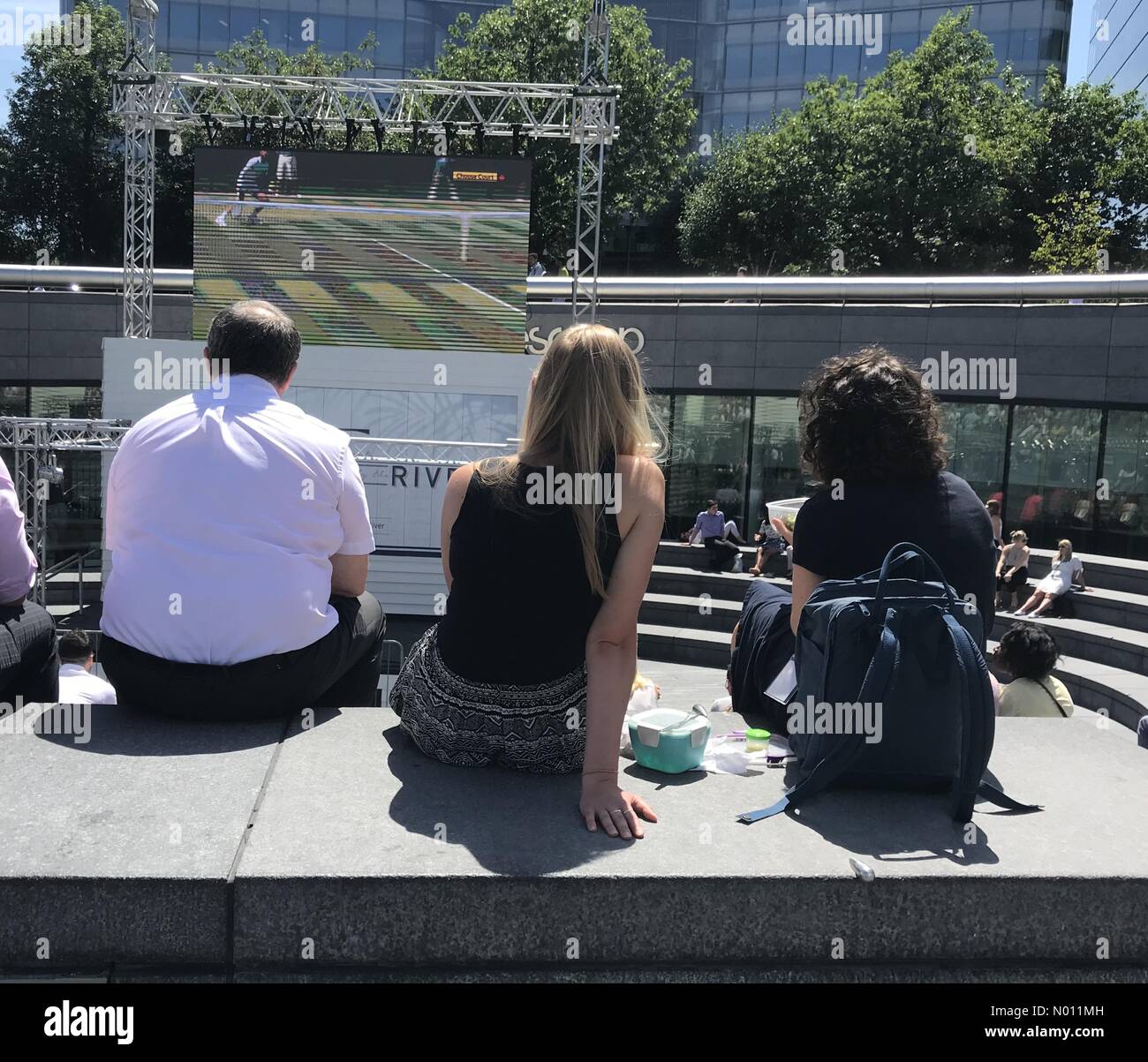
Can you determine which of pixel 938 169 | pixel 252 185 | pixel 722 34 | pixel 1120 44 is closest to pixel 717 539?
pixel 252 185

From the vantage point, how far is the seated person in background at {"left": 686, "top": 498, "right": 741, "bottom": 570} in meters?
16.2

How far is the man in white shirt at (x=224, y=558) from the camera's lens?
2541 millimetres

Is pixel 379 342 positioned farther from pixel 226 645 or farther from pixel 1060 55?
pixel 1060 55

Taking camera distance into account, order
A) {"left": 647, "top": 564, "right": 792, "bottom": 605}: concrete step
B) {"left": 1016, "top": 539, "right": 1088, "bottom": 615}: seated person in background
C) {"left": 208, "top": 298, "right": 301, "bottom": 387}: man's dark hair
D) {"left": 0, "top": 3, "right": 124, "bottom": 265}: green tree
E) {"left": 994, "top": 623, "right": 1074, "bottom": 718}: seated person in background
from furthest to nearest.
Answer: {"left": 0, "top": 3, "right": 124, "bottom": 265}: green tree
{"left": 647, "top": 564, "right": 792, "bottom": 605}: concrete step
{"left": 1016, "top": 539, "right": 1088, "bottom": 615}: seated person in background
{"left": 994, "top": 623, "right": 1074, "bottom": 718}: seated person in background
{"left": 208, "top": 298, "right": 301, "bottom": 387}: man's dark hair

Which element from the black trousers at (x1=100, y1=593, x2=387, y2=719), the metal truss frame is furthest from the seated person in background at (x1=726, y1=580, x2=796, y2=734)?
the metal truss frame

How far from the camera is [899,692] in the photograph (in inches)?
88.4

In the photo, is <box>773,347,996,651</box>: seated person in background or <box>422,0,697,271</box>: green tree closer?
<box>773,347,996,651</box>: seated person in background

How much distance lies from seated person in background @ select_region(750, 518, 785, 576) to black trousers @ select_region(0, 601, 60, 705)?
13095 mm

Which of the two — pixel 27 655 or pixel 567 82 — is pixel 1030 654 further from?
pixel 567 82

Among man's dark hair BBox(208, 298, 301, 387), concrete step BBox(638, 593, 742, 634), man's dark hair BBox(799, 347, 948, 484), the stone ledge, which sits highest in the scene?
man's dark hair BBox(208, 298, 301, 387)

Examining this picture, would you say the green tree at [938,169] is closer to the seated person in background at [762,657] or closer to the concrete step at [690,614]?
the concrete step at [690,614]

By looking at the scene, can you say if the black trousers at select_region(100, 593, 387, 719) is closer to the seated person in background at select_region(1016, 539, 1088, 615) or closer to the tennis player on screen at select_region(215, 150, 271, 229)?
the seated person in background at select_region(1016, 539, 1088, 615)

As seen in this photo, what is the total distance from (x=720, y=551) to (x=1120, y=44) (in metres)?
25.4
